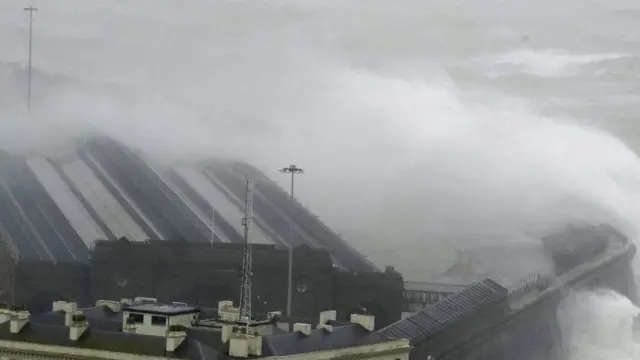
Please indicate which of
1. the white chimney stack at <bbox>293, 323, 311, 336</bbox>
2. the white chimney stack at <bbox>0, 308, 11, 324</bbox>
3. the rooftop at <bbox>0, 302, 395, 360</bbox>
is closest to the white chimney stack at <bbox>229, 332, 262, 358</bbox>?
the rooftop at <bbox>0, 302, 395, 360</bbox>

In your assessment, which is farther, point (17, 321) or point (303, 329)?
point (17, 321)

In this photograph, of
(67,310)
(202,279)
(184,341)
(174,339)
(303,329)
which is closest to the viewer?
(174,339)

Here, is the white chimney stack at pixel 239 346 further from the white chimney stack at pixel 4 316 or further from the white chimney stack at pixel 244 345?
the white chimney stack at pixel 4 316

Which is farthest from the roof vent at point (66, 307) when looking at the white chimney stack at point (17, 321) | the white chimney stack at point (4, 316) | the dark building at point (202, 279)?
the dark building at point (202, 279)

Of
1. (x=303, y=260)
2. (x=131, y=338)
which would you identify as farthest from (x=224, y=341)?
(x=303, y=260)

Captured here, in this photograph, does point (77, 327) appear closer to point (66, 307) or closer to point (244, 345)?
point (66, 307)

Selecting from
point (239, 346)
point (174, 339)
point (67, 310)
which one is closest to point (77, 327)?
point (174, 339)

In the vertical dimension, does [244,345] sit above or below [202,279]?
above

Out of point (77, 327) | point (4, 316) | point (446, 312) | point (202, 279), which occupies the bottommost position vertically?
point (446, 312)

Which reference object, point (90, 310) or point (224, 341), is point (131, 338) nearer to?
point (224, 341)
